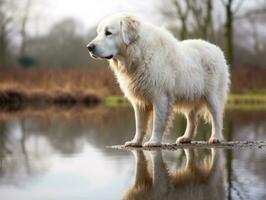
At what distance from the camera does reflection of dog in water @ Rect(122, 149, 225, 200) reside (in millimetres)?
5586

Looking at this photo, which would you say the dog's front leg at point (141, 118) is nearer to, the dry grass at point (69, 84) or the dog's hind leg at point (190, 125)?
A: the dog's hind leg at point (190, 125)

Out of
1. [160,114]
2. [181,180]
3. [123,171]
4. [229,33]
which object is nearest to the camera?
[181,180]

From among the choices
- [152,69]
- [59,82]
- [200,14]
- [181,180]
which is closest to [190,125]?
[152,69]

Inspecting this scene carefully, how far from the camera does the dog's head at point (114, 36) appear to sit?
30.2 feet

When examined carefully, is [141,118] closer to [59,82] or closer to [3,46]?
[59,82]

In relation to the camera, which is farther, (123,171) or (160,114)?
(160,114)

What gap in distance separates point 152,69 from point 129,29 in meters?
0.68

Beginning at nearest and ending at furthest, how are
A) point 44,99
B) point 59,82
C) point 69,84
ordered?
point 44,99 < point 69,84 < point 59,82

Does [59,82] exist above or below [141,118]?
above

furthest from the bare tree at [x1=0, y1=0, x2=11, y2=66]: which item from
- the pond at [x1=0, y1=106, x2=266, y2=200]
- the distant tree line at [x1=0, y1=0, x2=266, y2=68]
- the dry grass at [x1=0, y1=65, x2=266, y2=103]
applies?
the pond at [x1=0, y1=106, x2=266, y2=200]

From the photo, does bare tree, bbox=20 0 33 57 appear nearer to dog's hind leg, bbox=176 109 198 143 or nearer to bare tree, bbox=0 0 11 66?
bare tree, bbox=0 0 11 66

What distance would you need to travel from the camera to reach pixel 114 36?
9.32 metres

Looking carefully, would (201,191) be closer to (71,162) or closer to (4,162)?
(71,162)

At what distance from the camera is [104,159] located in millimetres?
8828
